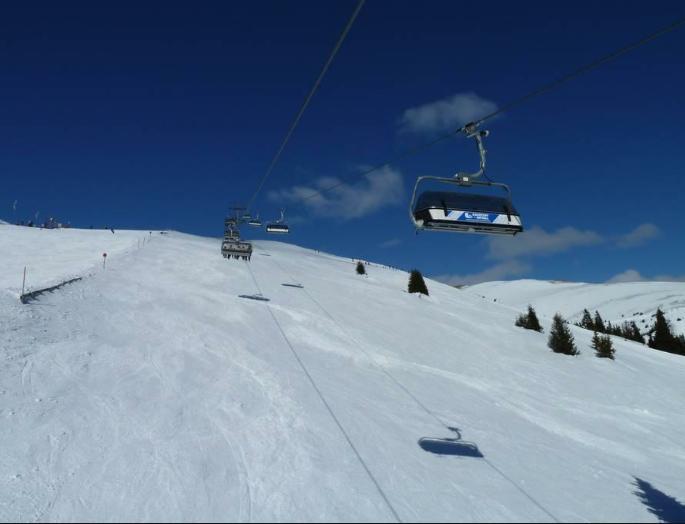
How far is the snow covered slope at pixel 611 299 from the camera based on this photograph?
401 feet

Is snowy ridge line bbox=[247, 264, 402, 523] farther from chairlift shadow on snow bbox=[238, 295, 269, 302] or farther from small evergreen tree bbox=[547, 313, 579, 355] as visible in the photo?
small evergreen tree bbox=[547, 313, 579, 355]

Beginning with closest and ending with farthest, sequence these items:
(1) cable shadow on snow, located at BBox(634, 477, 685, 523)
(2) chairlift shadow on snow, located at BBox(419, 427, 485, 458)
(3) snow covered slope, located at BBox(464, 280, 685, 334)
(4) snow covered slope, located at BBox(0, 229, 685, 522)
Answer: (4) snow covered slope, located at BBox(0, 229, 685, 522) < (1) cable shadow on snow, located at BBox(634, 477, 685, 523) < (2) chairlift shadow on snow, located at BBox(419, 427, 485, 458) < (3) snow covered slope, located at BBox(464, 280, 685, 334)

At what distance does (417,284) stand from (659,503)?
3101 centimetres

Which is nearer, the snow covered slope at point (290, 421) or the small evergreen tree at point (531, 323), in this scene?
the snow covered slope at point (290, 421)

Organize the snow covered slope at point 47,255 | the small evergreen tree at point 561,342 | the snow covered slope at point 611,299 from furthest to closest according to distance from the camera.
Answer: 1. the snow covered slope at point 611,299
2. the small evergreen tree at point 561,342
3. the snow covered slope at point 47,255

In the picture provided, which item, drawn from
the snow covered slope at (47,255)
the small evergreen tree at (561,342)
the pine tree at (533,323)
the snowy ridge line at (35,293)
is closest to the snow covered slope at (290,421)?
the snowy ridge line at (35,293)

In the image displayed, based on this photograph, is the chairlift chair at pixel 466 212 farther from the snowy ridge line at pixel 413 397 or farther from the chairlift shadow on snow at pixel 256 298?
→ the chairlift shadow on snow at pixel 256 298

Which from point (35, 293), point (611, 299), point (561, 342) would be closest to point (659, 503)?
point (35, 293)

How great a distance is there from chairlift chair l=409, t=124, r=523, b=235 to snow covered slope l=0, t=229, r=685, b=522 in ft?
15.1

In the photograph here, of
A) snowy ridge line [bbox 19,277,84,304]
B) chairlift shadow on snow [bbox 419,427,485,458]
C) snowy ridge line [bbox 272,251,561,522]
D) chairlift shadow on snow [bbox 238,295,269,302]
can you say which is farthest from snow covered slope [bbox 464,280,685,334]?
snowy ridge line [bbox 19,277,84,304]

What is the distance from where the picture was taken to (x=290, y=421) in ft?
33.0

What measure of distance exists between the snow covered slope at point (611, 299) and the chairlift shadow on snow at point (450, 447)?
10418 centimetres

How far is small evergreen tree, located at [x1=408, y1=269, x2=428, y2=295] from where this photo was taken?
132ft

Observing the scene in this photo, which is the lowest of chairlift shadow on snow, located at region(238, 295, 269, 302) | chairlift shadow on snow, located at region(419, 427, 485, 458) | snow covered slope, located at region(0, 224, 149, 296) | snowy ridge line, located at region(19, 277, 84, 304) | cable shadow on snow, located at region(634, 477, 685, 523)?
cable shadow on snow, located at region(634, 477, 685, 523)
